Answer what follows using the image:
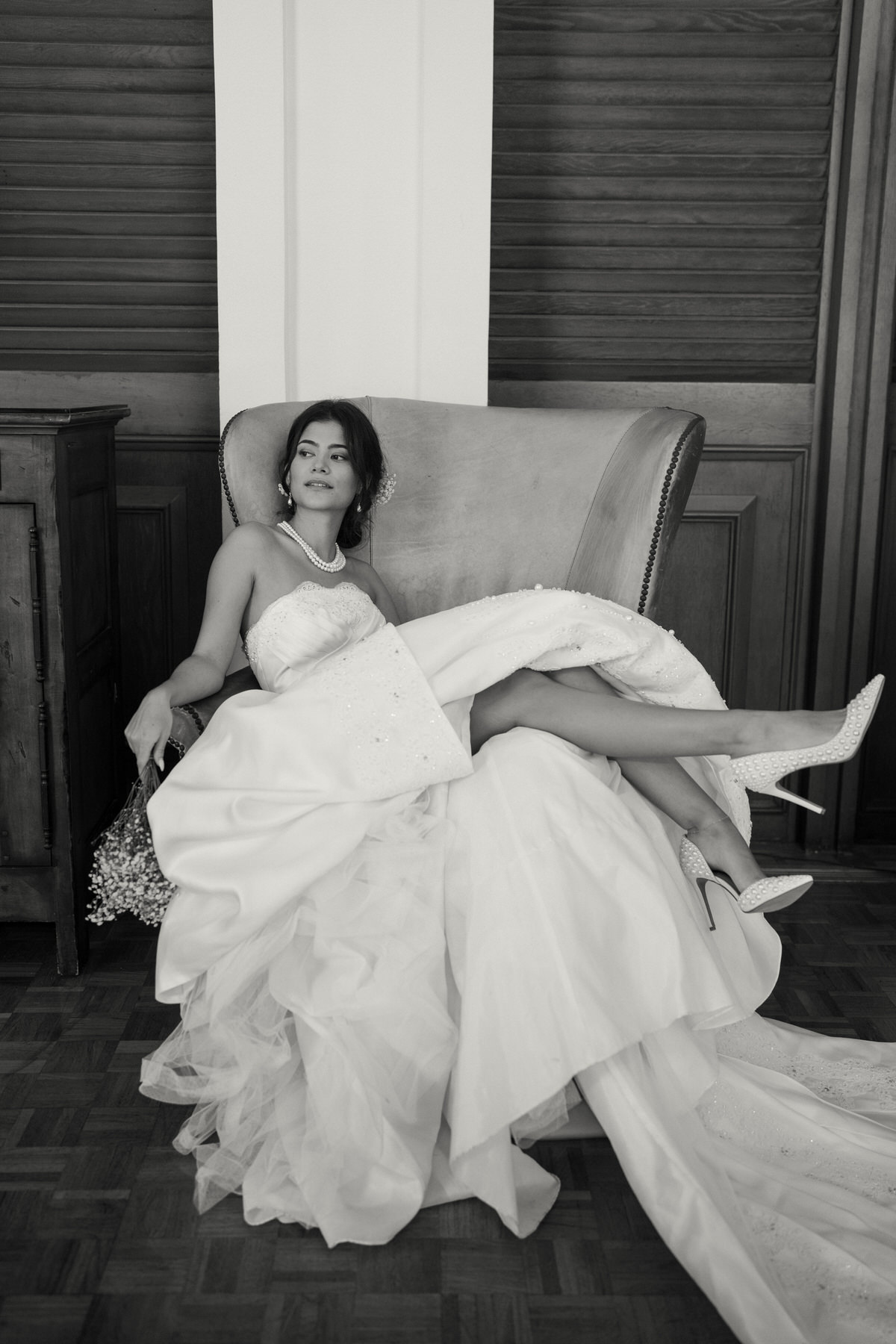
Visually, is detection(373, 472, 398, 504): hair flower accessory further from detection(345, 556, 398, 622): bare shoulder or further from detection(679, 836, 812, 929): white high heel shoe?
detection(679, 836, 812, 929): white high heel shoe

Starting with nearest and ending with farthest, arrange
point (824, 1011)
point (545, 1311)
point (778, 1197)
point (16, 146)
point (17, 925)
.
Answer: point (545, 1311) < point (778, 1197) < point (824, 1011) < point (17, 925) < point (16, 146)

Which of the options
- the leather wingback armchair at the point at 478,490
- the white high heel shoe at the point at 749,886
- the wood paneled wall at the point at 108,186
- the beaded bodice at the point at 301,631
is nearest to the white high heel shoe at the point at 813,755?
the white high heel shoe at the point at 749,886

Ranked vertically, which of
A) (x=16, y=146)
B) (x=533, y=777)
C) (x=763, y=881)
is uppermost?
(x=16, y=146)

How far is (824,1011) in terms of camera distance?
2.49m

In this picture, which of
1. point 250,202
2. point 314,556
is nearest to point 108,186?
point 250,202

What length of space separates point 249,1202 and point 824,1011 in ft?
4.19

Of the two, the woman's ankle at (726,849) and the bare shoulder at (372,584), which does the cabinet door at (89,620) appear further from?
the woman's ankle at (726,849)

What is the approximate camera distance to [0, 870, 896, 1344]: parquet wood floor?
1568 millimetres

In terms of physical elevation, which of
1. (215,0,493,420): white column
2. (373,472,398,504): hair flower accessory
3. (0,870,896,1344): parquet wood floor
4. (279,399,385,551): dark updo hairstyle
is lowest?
(0,870,896,1344): parquet wood floor

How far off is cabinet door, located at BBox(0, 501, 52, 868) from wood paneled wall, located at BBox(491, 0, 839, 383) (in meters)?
1.44

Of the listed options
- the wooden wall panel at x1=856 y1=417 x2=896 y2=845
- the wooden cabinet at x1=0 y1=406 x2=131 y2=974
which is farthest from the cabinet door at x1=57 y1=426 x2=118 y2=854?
the wooden wall panel at x1=856 y1=417 x2=896 y2=845

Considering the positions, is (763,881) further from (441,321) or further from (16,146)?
(16,146)

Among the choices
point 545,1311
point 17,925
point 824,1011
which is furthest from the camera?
point 17,925

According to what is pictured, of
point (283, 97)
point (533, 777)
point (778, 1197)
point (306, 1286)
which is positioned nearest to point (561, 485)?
point (533, 777)
